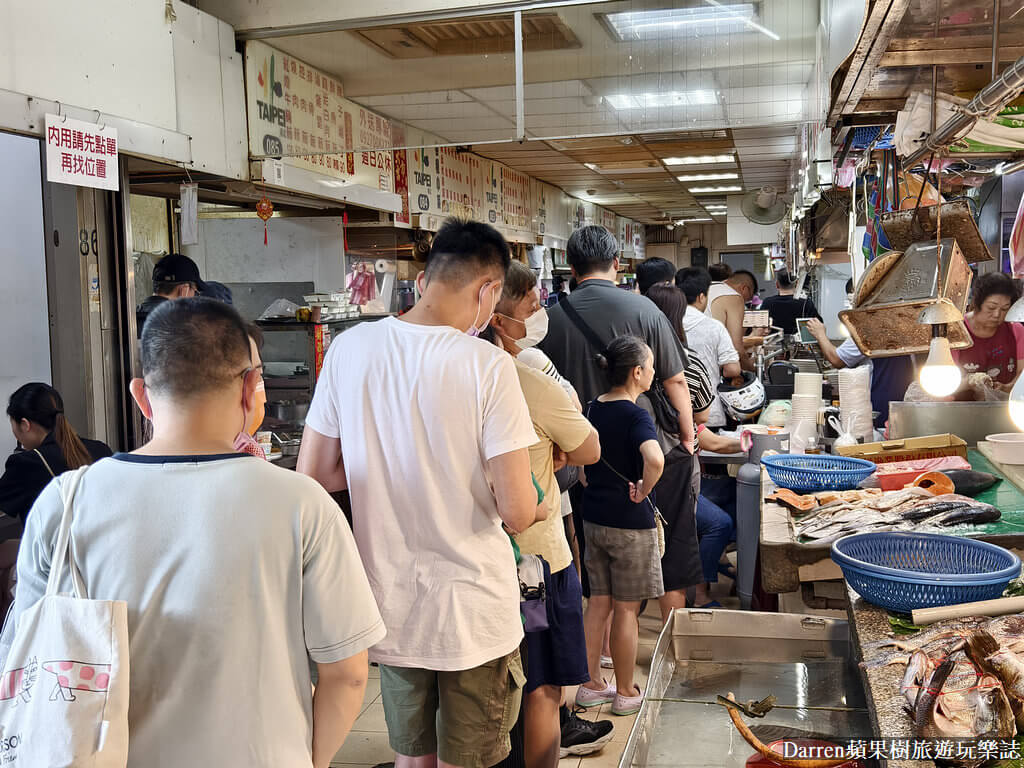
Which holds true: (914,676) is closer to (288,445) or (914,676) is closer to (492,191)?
(288,445)

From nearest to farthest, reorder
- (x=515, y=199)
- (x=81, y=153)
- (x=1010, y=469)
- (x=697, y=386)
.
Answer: (x=1010, y=469), (x=81, y=153), (x=697, y=386), (x=515, y=199)

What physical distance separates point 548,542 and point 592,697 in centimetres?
157

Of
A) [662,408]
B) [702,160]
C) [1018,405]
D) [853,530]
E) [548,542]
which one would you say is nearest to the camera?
[548,542]

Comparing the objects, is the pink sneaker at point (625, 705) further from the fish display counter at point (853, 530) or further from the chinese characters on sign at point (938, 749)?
the chinese characters on sign at point (938, 749)

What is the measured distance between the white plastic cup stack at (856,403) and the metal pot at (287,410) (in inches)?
134

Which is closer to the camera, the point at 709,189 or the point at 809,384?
the point at 809,384

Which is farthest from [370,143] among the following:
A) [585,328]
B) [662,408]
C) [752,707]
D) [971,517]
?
[752,707]

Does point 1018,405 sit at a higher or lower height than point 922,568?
higher

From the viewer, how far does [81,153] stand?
3.84m

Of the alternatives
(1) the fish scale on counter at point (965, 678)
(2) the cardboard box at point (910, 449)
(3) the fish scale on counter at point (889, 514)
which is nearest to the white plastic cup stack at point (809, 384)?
(2) the cardboard box at point (910, 449)

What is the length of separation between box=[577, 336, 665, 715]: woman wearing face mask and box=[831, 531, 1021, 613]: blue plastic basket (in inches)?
45.7

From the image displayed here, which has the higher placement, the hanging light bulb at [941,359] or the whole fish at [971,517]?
the hanging light bulb at [941,359]

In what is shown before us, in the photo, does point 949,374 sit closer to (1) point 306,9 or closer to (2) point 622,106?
(2) point 622,106

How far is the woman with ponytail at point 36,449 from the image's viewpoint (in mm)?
3498
